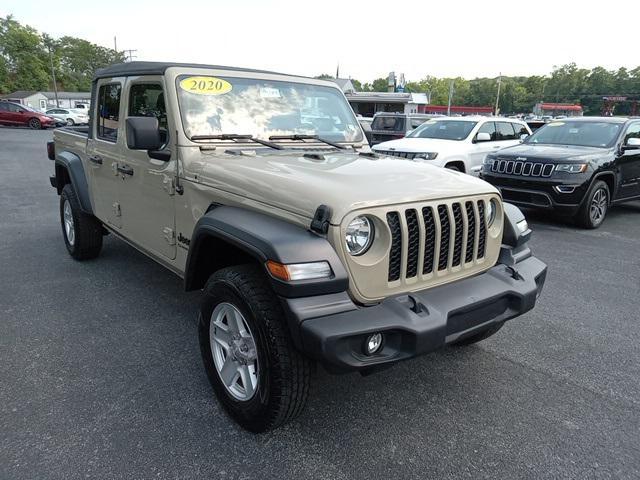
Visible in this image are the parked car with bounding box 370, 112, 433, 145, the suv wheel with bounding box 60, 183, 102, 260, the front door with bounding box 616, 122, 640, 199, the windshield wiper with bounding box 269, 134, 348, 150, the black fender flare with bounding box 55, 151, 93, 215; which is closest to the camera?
the windshield wiper with bounding box 269, 134, 348, 150

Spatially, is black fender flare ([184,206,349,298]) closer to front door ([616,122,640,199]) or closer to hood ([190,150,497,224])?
hood ([190,150,497,224])

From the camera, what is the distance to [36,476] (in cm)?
223

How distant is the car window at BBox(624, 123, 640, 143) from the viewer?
26.4ft

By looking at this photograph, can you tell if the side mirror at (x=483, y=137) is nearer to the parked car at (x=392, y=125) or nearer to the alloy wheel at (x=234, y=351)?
the parked car at (x=392, y=125)

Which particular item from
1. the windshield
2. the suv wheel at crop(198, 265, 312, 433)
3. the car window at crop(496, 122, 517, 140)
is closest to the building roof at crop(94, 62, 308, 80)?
the suv wheel at crop(198, 265, 312, 433)

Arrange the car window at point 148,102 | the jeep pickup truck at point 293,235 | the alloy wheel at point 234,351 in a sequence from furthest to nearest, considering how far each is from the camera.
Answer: the car window at point 148,102
the alloy wheel at point 234,351
the jeep pickup truck at point 293,235

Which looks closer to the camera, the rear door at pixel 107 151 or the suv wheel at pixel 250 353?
the suv wheel at pixel 250 353

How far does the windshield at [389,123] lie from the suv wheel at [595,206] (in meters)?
6.98

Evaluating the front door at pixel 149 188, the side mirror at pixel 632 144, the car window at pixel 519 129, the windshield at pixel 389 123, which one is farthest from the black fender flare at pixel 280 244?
the windshield at pixel 389 123

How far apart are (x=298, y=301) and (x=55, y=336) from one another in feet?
7.98

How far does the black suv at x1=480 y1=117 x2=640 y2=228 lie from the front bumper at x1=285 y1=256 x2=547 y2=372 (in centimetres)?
550

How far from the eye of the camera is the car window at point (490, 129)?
34.3 ft

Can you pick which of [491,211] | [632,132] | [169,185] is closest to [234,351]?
[169,185]

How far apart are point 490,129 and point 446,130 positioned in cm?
98
